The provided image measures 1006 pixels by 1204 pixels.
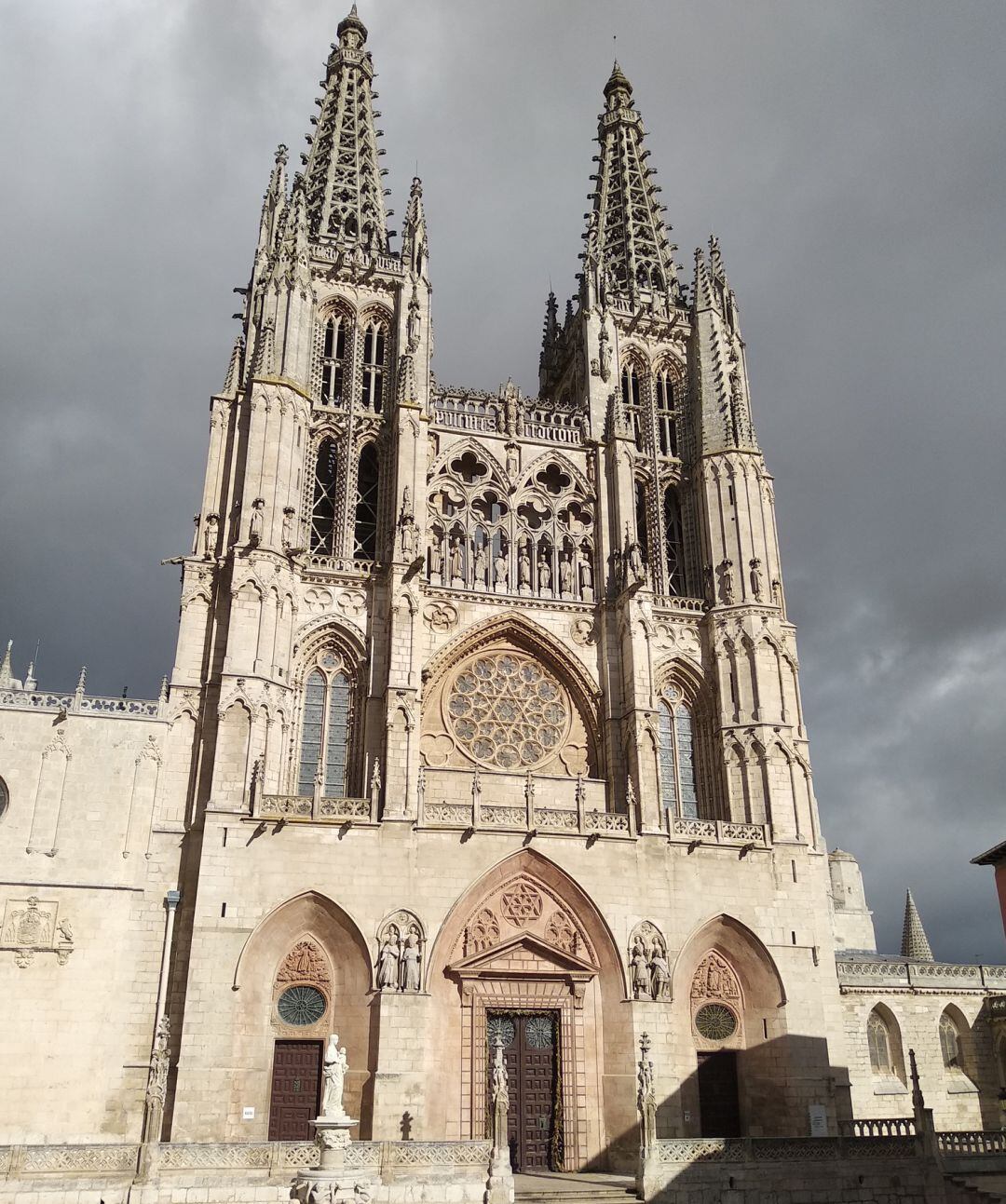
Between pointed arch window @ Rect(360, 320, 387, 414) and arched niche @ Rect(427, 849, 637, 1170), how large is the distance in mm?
14438

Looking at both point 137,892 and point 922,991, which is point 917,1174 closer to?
point 922,991

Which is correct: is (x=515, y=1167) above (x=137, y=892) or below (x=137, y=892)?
below

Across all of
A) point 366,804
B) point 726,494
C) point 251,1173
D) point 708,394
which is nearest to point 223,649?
point 366,804

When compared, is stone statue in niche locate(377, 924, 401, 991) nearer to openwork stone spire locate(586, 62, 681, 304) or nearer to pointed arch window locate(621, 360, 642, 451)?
pointed arch window locate(621, 360, 642, 451)

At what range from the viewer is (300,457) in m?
27.8

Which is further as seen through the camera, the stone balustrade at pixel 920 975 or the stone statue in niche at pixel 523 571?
the stone balustrade at pixel 920 975

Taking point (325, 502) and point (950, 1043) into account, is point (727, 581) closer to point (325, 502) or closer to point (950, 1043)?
point (325, 502)

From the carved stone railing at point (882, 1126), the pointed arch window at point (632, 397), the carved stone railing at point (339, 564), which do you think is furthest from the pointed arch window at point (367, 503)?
the carved stone railing at point (882, 1126)

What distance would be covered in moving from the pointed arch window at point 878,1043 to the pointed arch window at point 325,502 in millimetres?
20524

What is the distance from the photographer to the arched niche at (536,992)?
869 inches

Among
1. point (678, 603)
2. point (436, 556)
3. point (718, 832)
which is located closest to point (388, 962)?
point (718, 832)

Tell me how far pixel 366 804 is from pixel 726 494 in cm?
1462

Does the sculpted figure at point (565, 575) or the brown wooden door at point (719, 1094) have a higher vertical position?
the sculpted figure at point (565, 575)

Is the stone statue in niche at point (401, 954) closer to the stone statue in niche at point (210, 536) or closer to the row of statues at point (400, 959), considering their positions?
the row of statues at point (400, 959)
